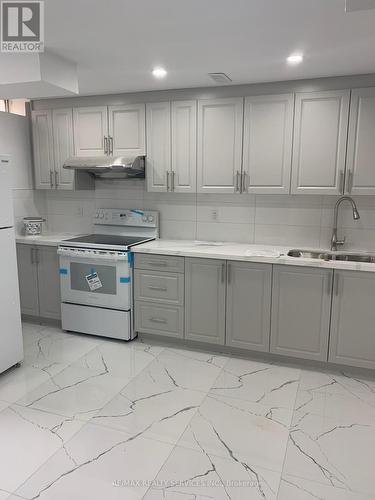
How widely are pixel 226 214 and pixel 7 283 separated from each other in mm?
2026

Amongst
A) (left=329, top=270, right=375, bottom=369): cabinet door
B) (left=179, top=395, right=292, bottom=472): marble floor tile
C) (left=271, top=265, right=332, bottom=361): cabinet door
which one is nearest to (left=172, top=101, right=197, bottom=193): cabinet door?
(left=271, top=265, right=332, bottom=361): cabinet door

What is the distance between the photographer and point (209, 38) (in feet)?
7.39

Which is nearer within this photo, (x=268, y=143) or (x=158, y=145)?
(x=268, y=143)

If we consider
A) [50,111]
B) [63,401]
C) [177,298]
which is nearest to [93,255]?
[177,298]

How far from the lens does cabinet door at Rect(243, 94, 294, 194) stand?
10.6ft

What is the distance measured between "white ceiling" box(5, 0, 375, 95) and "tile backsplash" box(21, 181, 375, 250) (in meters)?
1.08

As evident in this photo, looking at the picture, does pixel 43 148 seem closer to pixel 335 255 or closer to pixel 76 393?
pixel 76 393

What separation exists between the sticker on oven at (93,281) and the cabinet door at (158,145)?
976mm

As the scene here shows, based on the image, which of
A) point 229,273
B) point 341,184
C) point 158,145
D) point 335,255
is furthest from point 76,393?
point 341,184

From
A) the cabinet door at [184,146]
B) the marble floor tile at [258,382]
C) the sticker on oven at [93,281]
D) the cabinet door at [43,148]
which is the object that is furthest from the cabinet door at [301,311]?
the cabinet door at [43,148]

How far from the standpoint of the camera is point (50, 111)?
3957 millimetres

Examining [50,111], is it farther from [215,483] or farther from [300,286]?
[215,483]

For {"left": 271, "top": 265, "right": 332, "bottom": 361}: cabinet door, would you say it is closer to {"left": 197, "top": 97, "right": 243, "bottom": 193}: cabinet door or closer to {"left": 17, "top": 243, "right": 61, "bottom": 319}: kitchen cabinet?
{"left": 197, "top": 97, "right": 243, "bottom": 193}: cabinet door

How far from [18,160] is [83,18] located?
2.41 meters
